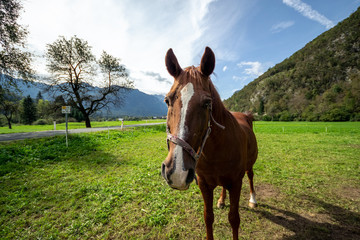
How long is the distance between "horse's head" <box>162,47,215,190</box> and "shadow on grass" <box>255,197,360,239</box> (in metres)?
3.18

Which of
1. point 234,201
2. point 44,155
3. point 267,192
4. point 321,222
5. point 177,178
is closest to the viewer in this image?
point 177,178

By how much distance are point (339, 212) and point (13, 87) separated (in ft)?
59.7

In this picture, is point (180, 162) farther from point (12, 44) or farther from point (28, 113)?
point (28, 113)

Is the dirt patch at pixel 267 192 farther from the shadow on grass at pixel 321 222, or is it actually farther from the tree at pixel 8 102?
the tree at pixel 8 102

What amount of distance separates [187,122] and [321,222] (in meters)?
4.23

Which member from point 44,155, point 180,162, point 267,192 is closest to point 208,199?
point 180,162

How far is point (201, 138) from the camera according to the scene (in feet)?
5.01

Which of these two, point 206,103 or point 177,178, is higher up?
point 206,103

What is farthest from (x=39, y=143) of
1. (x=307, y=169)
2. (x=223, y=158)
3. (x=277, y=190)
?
(x=307, y=169)

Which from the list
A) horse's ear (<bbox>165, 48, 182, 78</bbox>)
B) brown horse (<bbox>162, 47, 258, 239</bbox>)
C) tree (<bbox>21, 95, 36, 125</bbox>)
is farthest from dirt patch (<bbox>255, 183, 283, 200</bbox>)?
tree (<bbox>21, 95, 36, 125</bbox>)

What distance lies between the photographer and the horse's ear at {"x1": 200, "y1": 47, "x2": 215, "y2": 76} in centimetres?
170

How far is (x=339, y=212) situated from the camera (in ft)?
11.0

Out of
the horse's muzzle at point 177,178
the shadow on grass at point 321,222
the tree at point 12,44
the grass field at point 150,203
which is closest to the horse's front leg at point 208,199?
the grass field at point 150,203

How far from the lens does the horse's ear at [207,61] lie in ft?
5.58
